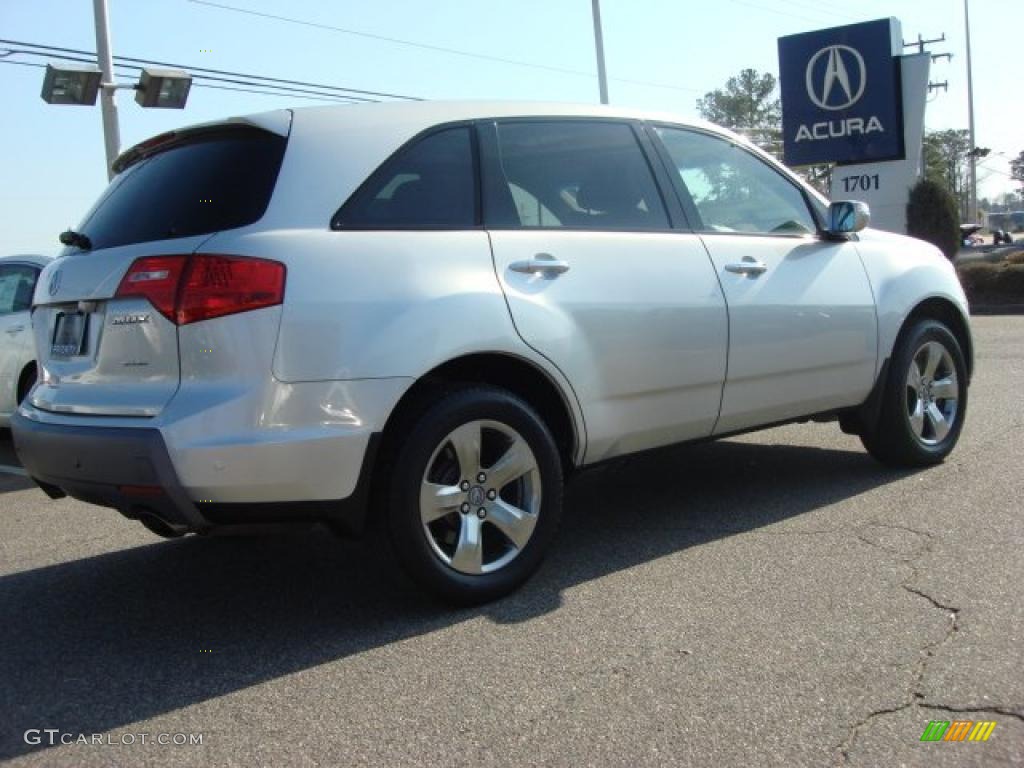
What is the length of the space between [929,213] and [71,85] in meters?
17.2

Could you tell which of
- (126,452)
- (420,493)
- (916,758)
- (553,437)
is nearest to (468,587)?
(420,493)

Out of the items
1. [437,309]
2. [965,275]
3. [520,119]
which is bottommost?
[965,275]

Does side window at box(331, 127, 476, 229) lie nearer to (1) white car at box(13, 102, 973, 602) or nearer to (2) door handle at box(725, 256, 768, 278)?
(1) white car at box(13, 102, 973, 602)

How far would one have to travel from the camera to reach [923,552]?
4.22 m

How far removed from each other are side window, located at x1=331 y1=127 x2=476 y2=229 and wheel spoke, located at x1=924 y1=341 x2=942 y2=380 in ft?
10.0

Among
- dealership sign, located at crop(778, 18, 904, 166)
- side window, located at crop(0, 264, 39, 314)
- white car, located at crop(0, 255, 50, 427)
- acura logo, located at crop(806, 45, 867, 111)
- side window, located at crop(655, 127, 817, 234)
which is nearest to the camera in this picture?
side window, located at crop(655, 127, 817, 234)

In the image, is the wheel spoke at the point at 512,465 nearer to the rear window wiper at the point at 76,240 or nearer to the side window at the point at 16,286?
the rear window wiper at the point at 76,240

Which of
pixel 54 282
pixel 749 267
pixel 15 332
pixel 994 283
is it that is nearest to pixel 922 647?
pixel 749 267

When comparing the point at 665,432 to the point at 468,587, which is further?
the point at 665,432

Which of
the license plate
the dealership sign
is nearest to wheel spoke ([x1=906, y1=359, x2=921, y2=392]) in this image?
the license plate

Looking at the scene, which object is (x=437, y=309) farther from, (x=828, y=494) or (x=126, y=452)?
(x=828, y=494)

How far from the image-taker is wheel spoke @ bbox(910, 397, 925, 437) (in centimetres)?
561

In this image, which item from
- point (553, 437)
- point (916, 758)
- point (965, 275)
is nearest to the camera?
point (916, 758)

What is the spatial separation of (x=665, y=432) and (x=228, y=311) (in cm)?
197
